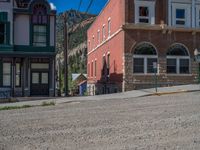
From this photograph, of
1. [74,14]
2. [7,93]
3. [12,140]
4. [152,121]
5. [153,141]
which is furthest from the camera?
[74,14]

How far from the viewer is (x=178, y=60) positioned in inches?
1400

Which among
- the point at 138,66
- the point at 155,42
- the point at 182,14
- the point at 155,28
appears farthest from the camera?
the point at 182,14

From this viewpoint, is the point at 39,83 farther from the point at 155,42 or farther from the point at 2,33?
the point at 155,42

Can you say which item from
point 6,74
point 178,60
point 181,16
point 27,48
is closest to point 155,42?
point 178,60

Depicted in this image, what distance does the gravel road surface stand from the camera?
9656mm

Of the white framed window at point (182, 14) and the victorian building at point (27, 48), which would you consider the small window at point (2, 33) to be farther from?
the white framed window at point (182, 14)

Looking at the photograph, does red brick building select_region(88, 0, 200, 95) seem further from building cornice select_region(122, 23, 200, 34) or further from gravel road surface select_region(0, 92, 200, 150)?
gravel road surface select_region(0, 92, 200, 150)

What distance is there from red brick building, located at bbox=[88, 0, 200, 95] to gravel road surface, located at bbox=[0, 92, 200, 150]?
18.5 m

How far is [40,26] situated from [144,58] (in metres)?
9.57

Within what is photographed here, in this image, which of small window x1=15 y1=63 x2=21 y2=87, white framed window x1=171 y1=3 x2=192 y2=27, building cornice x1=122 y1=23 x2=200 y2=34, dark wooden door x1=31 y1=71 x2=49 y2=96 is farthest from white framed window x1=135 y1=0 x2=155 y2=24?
small window x1=15 y1=63 x2=21 y2=87

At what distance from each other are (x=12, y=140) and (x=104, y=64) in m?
34.2

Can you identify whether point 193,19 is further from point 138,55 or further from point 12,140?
point 12,140

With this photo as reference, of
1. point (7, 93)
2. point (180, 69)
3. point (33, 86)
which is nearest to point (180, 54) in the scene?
point (180, 69)

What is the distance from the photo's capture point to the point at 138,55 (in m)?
34.6
